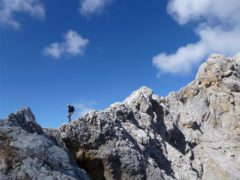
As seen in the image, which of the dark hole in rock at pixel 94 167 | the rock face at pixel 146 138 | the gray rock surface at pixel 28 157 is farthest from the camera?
the dark hole in rock at pixel 94 167

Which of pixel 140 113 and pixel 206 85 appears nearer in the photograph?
pixel 140 113

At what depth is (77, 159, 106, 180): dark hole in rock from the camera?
2388 centimetres

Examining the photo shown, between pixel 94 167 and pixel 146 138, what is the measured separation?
5.09 meters

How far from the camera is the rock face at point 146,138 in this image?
57.0 ft

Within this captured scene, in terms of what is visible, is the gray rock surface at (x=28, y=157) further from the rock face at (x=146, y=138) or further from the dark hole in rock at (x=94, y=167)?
the dark hole in rock at (x=94, y=167)

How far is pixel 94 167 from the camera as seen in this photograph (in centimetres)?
2402

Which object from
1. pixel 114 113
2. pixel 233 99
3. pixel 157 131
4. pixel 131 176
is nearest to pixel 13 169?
pixel 131 176

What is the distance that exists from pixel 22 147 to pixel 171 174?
44.4 feet

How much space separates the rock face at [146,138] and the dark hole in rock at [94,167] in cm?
6

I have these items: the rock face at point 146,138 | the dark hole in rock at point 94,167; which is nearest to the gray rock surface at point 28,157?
the rock face at point 146,138

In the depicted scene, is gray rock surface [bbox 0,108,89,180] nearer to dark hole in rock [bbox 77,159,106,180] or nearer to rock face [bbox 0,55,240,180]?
rock face [bbox 0,55,240,180]

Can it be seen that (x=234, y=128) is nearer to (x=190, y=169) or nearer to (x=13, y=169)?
(x=190, y=169)

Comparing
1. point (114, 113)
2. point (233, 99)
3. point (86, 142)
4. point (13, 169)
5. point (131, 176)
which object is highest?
point (233, 99)

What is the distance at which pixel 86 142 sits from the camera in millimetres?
23891
